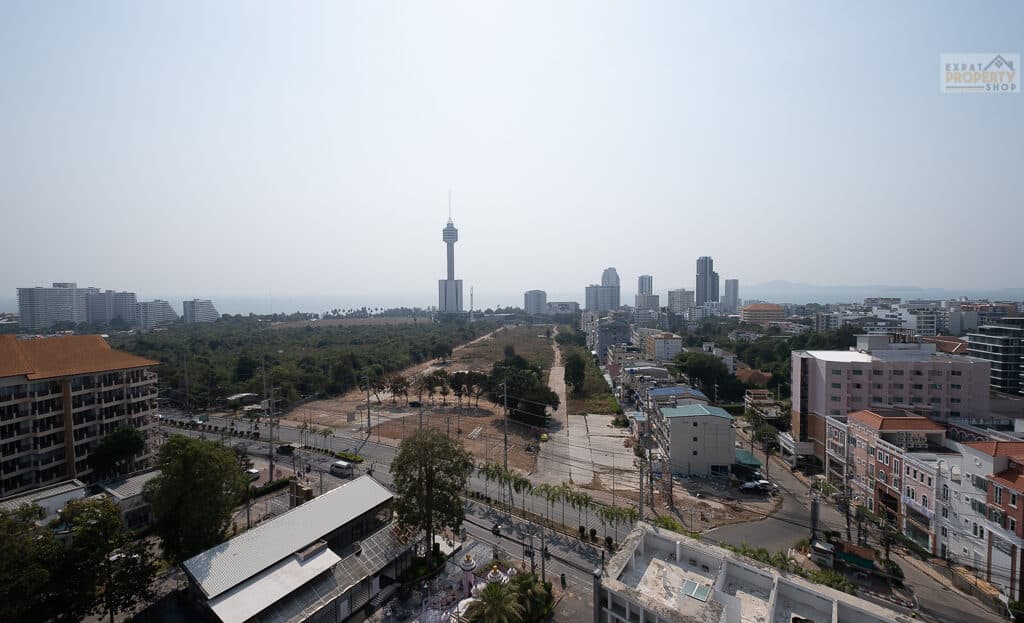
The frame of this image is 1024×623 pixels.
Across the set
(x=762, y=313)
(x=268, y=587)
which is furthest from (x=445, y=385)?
(x=762, y=313)

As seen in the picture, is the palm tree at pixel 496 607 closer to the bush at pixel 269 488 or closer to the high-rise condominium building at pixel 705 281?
the bush at pixel 269 488

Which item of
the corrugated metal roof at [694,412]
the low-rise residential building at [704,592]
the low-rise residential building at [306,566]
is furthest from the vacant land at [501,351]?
the low-rise residential building at [704,592]

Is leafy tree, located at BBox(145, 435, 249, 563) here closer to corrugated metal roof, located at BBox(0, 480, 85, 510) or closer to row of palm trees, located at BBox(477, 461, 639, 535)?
corrugated metal roof, located at BBox(0, 480, 85, 510)

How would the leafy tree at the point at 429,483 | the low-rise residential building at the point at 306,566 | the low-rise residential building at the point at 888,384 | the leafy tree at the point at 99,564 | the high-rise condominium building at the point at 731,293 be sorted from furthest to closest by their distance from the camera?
the high-rise condominium building at the point at 731,293
the low-rise residential building at the point at 888,384
the leafy tree at the point at 429,483
the low-rise residential building at the point at 306,566
the leafy tree at the point at 99,564

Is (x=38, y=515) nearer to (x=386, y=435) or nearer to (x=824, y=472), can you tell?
(x=386, y=435)

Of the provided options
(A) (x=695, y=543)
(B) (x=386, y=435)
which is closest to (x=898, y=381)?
(A) (x=695, y=543)

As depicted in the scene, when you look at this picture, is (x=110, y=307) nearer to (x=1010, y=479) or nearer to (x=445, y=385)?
(x=445, y=385)
